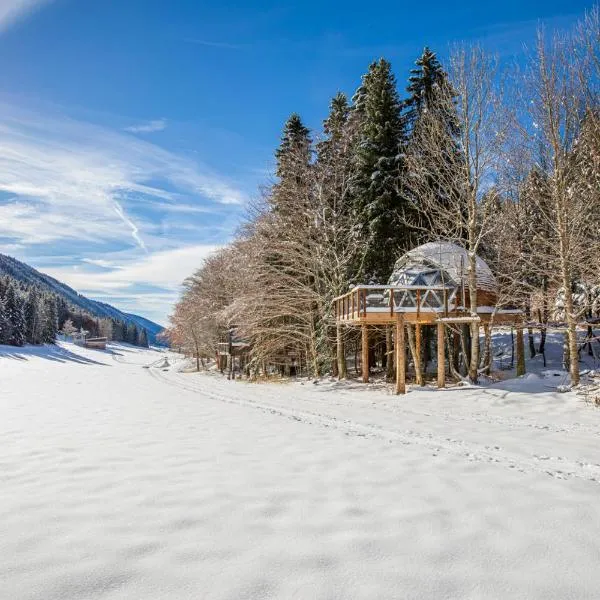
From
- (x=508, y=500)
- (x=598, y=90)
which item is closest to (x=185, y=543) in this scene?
(x=508, y=500)

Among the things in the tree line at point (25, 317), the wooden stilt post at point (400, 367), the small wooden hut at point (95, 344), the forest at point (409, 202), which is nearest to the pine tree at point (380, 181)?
the forest at point (409, 202)

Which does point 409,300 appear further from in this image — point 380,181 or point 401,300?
point 380,181

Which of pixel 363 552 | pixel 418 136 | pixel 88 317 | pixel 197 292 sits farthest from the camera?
pixel 88 317

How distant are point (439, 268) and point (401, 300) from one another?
3.27 meters

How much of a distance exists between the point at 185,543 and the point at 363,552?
1.33 m

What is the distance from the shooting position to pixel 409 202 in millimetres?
21641

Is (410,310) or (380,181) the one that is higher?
(380,181)

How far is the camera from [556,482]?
5180 mm

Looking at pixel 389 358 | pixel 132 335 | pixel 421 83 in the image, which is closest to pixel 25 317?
pixel 132 335

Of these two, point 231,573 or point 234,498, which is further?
point 234,498

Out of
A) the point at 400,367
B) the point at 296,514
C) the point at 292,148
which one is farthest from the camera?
the point at 292,148

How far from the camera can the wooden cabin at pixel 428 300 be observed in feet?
59.4

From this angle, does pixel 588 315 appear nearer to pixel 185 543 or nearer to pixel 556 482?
pixel 556 482

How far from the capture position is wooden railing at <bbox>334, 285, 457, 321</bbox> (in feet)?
59.5
